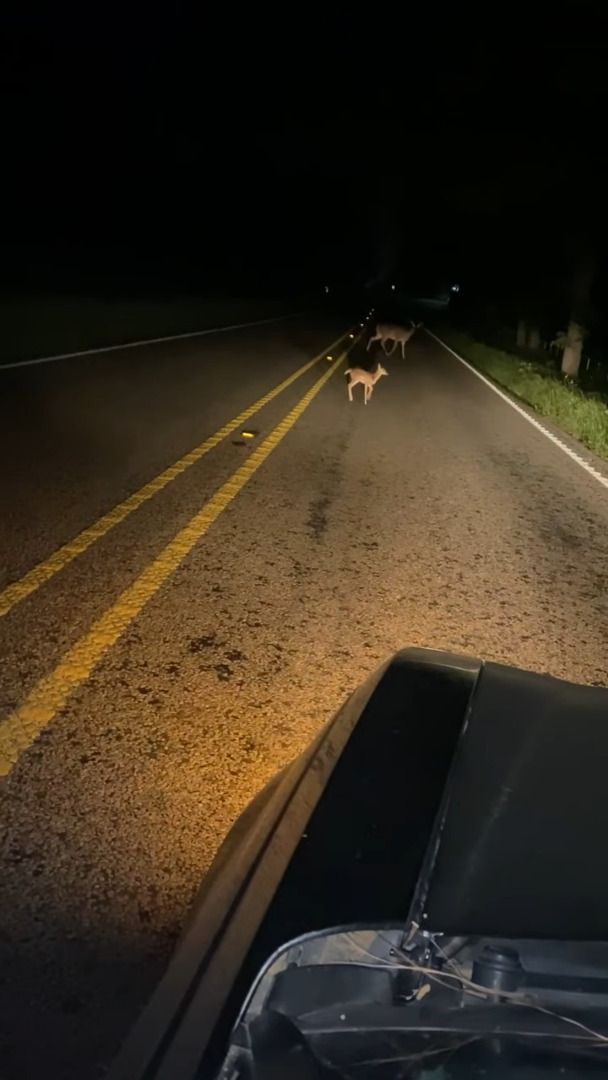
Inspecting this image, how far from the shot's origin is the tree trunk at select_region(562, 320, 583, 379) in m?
31.4

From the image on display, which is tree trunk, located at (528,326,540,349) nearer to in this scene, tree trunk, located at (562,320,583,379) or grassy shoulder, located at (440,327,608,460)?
grassy shoulder, located at (440,327,608,460)

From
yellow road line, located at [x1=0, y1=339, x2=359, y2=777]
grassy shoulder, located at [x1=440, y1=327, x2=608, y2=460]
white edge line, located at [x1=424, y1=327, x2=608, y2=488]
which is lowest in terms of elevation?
yellow road line, located at [x1=0, y1=339, x2=359, y2=777]

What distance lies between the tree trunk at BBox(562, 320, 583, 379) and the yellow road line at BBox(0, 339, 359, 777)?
78.0 feet

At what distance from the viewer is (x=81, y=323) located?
1100 inches

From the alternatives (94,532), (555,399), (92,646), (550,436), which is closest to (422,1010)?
(92,646)

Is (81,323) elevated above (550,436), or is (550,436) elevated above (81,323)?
(81,323)

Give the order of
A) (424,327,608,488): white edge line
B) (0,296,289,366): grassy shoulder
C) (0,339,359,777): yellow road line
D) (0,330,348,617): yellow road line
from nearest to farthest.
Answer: (0,339,359,777): yellow road line → (0,330,348,617): yellow road line → (424,327,608,488): white edge line → (0,296,289,366): grassy shoulder

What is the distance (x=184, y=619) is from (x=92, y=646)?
27.8 inches

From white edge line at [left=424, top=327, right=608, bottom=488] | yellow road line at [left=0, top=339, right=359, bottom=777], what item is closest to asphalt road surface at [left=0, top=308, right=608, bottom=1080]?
yellow road line at [left=0, top=339, right=359, bottom=777]

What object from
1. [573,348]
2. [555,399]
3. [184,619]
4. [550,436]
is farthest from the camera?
[573,348]

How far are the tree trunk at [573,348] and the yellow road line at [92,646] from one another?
23.8 metres

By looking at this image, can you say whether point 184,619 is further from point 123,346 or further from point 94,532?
point 123,346

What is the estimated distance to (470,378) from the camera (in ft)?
92.1

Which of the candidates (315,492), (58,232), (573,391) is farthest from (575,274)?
(58,232)
